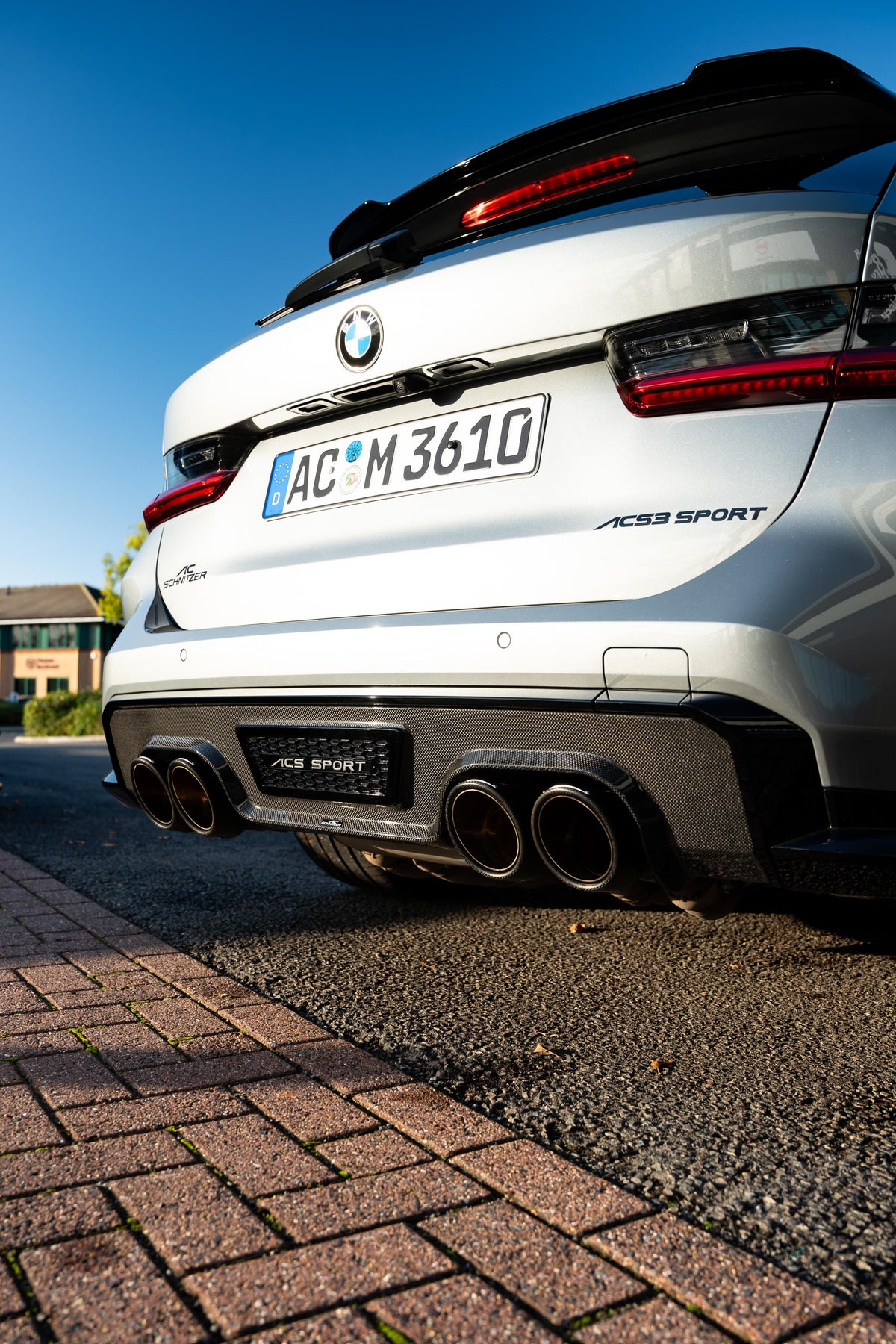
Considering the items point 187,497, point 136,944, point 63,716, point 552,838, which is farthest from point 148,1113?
point 63,716

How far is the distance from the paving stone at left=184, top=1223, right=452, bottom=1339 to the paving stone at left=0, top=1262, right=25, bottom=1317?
0.67ft

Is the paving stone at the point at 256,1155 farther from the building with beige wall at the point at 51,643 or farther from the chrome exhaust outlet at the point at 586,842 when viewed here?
the building with beige wall at the point at 51,643

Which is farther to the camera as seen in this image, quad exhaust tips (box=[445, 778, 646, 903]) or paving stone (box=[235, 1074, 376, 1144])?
quad exhaust tips (box=[445, 778, 646, 903])

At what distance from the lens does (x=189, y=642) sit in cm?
277

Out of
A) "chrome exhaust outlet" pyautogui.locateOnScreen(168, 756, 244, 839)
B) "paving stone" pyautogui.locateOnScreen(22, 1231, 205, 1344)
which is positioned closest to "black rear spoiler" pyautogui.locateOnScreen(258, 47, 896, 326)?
"chrome exhaust outlet" pyautogui.locateOnScreen(168, 756, 244, 839)

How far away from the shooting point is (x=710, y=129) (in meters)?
2.16

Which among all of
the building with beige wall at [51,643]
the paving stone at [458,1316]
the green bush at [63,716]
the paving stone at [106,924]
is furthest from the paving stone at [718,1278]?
the building with beige wall at [51,643]

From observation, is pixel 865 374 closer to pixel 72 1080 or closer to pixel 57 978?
pixel 72 1080

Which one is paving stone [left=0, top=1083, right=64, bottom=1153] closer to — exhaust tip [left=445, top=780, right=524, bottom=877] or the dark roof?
exhaust tip [left=445, top=780, right=524, bottom=877]

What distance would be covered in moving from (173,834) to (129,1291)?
4883 millimetres

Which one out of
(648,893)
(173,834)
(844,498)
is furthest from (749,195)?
(173,834)

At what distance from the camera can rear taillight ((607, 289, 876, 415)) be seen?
1.88 meters

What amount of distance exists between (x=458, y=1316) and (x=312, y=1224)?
30 centimetres

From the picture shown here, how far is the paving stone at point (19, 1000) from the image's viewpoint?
2.58 meters
